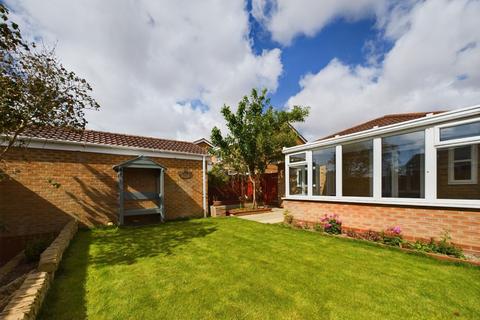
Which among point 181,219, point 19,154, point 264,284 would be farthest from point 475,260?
point 19,154

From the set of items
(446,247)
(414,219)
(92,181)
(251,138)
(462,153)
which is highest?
(251,138)

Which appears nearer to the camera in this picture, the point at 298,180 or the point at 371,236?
the point at 371,236

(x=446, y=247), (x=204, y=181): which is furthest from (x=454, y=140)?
(x=204, y=181)

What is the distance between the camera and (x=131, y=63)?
9.75 metres

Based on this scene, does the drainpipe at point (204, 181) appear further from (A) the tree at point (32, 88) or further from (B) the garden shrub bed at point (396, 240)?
(A) the tree at point (32, 88)

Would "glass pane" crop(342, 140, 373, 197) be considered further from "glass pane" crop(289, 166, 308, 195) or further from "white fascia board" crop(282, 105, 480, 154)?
"glass pane" crop(289, 166, 308, 195)

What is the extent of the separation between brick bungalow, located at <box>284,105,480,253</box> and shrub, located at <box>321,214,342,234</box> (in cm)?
25

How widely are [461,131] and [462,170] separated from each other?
2.02 metres

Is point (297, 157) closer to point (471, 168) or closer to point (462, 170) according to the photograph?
point (462, 170)

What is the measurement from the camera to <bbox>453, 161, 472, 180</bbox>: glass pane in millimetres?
6078

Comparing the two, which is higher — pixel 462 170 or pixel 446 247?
pixel 462 170

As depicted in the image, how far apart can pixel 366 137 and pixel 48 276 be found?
8.39 meters

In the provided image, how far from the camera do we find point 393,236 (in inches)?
224

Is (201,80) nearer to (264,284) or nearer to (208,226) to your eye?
(208,226)
